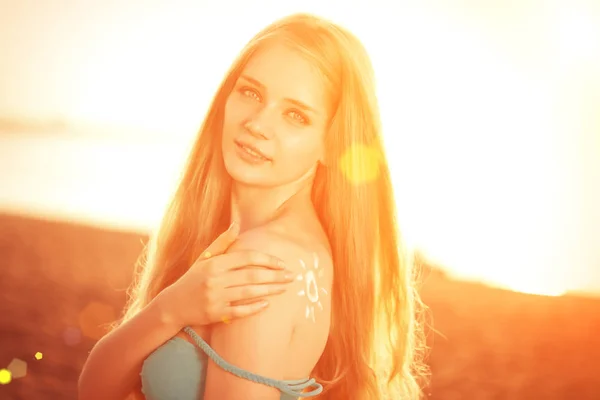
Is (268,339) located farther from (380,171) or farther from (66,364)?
(66,364)

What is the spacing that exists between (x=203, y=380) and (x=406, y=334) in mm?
1099

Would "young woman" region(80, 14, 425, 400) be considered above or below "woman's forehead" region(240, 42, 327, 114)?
below

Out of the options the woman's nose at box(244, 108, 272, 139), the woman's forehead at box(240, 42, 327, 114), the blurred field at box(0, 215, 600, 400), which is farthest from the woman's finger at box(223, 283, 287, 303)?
the blurred field at box(0, 215, 600, 400)

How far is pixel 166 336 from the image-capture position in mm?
2129

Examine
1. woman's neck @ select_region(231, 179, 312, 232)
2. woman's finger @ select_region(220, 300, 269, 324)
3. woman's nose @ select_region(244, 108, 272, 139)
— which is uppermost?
woman's nose @ select_region(244, 108, 272, 139)

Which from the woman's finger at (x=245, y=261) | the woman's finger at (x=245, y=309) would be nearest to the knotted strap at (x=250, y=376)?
the woman's finger at (x=245, y=309)

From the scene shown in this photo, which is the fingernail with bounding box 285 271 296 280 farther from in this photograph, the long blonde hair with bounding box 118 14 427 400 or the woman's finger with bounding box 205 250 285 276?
the long blonde hair with bounding box 118 14 427 400

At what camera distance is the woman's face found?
2219mm

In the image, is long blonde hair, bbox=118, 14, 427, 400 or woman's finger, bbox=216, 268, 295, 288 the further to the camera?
long blonde hair, bbox=118, 14, 427, 400

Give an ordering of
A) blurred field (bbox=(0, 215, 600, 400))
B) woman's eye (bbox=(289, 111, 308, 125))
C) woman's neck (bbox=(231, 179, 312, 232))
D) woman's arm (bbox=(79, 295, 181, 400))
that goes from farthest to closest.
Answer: blurred field (bbox=(0, 215, 600, 400)) → woman's neck (bbox=(231, 179, 312, 232)) → woman's eye (bbox=(289, 111, 308, 125)) → woman's arm (bbox=(79, 295, 181, 400))

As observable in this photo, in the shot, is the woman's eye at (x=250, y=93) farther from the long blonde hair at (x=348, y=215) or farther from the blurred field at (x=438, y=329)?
the blurred field at (x=438, y=329)

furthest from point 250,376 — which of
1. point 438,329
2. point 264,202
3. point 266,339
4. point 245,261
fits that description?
point 438,329

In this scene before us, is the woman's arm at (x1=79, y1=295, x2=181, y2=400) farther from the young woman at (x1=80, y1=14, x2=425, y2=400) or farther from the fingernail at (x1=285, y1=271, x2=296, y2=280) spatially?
the fingernail at (x1=285, y1=271, x2=296, y2=280)

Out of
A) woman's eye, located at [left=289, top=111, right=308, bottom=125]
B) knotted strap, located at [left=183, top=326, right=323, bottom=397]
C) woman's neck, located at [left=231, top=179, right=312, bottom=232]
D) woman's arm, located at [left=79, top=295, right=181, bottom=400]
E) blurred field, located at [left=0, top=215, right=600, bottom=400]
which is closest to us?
knotted strap, located at [left=183, top=326, right=323, bottom=397]
